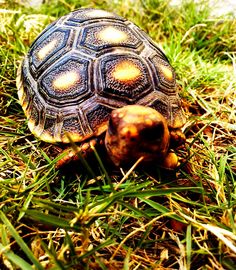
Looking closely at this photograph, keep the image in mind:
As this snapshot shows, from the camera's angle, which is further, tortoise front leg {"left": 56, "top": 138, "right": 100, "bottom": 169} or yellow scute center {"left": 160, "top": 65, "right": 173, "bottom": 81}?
yellow scute center {"left": 160, "top": 65, "right": 173, "bottom": 81}

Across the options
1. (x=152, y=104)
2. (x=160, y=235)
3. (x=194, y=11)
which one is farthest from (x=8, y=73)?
(x=194, y=11)

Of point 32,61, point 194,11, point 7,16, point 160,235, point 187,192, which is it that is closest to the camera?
point 160,235

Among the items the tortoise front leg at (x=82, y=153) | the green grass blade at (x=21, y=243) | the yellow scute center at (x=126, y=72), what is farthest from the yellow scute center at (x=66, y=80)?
the green grass blade at (x=21, y=243)

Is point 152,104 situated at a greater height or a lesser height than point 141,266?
greater

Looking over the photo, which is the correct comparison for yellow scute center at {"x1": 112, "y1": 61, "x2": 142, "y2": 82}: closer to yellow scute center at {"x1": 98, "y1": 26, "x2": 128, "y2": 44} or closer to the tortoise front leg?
yellow scute center at {"x1": 98, "y1": 26, "x2": 128, "y2": 44}

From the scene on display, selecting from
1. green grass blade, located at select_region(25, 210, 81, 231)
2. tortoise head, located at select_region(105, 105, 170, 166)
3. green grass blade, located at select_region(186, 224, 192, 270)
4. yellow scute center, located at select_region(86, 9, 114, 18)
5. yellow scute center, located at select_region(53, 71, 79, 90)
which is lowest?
green grass blade, located at select_region(186, 224, 192, 270)

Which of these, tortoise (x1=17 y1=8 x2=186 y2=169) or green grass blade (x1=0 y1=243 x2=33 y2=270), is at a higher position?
tortoise (x1=17 y1=8 x2=186 y2=169)

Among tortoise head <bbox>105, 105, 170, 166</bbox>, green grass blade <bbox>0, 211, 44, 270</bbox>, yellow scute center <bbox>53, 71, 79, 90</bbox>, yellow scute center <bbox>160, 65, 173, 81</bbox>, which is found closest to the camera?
green grass blade <bbox>0, 211, 44, 270</bbox>

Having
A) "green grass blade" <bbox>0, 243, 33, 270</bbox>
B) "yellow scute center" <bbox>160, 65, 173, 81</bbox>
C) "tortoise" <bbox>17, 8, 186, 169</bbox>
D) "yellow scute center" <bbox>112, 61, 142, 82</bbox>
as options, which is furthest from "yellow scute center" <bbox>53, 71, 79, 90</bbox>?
"green grass blade" <bbox>0, 243, 33, 270</bbox>

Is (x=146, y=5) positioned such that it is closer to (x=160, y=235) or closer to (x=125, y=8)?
(x=125, y=8)
